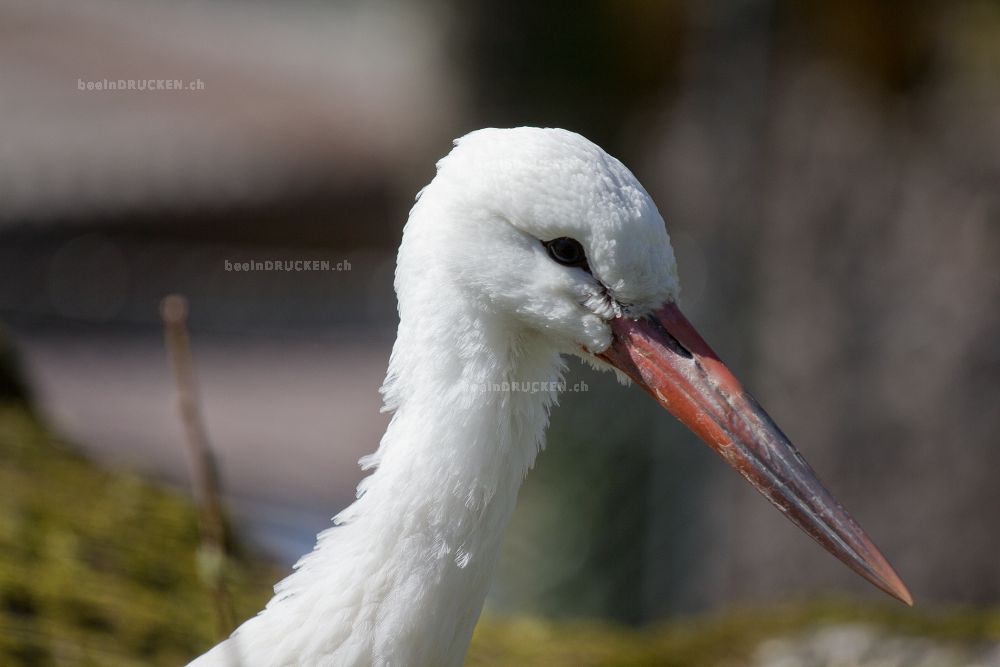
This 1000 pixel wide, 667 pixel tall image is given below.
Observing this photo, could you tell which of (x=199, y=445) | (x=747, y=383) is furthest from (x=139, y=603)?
A: (x=747, y=383)

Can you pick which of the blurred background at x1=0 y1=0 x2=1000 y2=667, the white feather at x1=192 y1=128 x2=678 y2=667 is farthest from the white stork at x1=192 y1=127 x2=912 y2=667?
the blurred background at x1=0 y1=0 x2=1000 y2=667

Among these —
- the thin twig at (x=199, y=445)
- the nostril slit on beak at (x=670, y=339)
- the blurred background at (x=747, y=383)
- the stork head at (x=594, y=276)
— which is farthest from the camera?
the blurred background at (x=747, y=383)

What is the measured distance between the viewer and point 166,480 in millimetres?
4238

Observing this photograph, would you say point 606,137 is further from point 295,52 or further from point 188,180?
point 295,52

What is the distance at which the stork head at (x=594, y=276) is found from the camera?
6.57ft

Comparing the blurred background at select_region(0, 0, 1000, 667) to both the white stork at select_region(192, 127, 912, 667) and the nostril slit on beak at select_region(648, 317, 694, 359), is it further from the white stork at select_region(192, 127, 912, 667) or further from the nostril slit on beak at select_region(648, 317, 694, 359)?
the nostril slit on beak at select_region(648, 317, 694, 359)

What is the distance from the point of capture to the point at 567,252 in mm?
2086

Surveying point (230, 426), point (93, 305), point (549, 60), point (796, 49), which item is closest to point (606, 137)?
point (549, 60)

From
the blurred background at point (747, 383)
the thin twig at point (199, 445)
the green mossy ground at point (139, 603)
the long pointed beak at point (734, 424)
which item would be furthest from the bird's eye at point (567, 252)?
the blurred background at point (747, 383)

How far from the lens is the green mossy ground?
284cm

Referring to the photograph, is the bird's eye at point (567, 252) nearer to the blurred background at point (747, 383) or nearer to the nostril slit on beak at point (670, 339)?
the nostril slit on beak at point (670, 339)

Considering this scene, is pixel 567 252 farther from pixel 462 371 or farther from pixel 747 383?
pixel 747 383

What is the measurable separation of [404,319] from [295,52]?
15.1m

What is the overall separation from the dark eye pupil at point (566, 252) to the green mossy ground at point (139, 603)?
1.28 m
